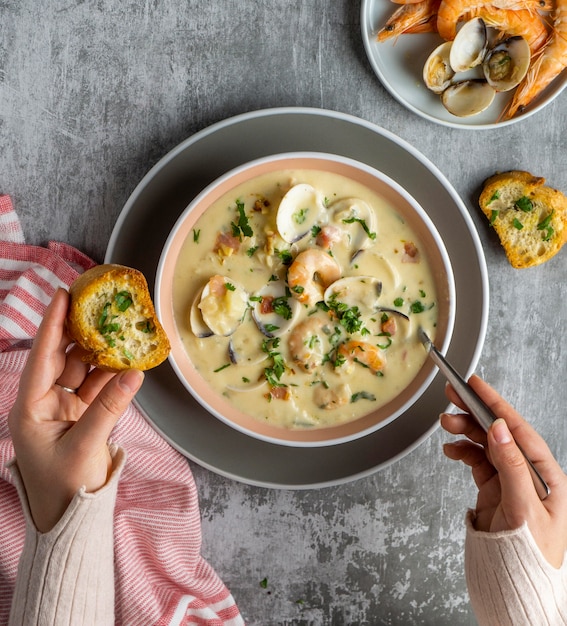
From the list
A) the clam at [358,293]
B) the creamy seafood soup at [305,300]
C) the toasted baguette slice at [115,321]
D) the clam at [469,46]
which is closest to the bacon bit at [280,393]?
the creamy seafood soup at [305,300]

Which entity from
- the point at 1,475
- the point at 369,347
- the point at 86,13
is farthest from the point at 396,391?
the point at 86,13

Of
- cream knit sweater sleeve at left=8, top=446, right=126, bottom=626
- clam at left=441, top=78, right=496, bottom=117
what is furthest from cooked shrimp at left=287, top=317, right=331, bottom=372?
clam at left=441, top=78, right=496, bottom=117

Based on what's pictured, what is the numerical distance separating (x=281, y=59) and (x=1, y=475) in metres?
1.94

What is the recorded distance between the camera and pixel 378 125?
264cm

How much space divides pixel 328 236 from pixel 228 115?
681mm

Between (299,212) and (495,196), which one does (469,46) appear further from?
(299,212)

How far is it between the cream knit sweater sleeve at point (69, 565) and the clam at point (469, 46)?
Result: 188 centimetres

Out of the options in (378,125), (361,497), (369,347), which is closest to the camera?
(369,347)

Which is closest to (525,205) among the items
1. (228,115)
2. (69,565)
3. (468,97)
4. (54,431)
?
(468,97)

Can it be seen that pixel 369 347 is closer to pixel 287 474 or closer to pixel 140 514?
pixel 287 474

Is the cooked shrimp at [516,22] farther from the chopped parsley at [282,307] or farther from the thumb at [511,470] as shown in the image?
the thumb at [511,470]

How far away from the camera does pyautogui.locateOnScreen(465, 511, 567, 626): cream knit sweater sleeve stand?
218cm

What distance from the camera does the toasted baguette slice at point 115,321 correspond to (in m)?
2.16

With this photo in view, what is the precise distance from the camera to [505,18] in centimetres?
254
